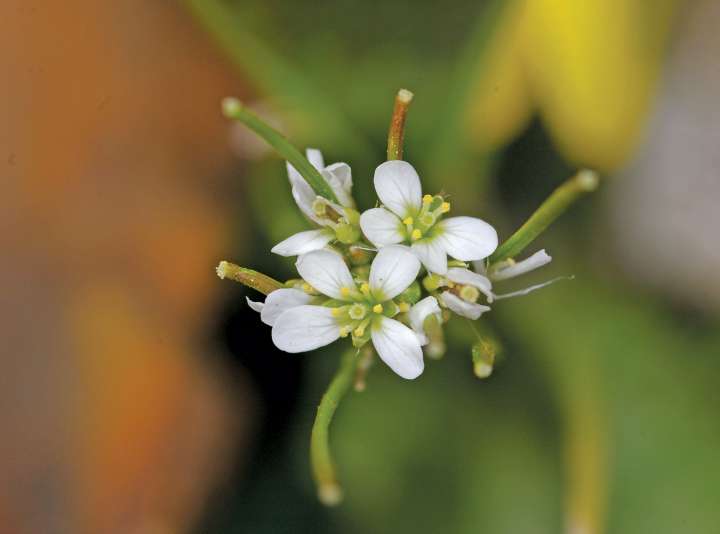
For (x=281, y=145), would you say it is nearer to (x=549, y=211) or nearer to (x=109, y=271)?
(x=549, y=211)

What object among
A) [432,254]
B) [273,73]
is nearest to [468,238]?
[432,254]

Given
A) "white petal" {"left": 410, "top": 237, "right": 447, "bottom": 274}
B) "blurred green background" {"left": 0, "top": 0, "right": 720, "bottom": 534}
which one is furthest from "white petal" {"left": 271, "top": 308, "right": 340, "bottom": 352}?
"blurred green background" {"left": 0, "top": 0, "right": 720, "bottom": 534}

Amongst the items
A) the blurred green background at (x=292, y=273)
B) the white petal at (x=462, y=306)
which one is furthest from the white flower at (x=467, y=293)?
the blurred green background at (x=292, y=273)

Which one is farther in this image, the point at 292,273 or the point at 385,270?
the point at 292,273

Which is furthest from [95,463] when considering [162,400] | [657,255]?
[657,255]

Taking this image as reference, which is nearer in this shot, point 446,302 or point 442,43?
point 446,302

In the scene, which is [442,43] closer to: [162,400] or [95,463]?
[162,400]

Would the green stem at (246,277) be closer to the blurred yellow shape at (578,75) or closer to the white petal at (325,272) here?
the white petal at (325,272)

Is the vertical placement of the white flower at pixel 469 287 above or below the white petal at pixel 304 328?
above
